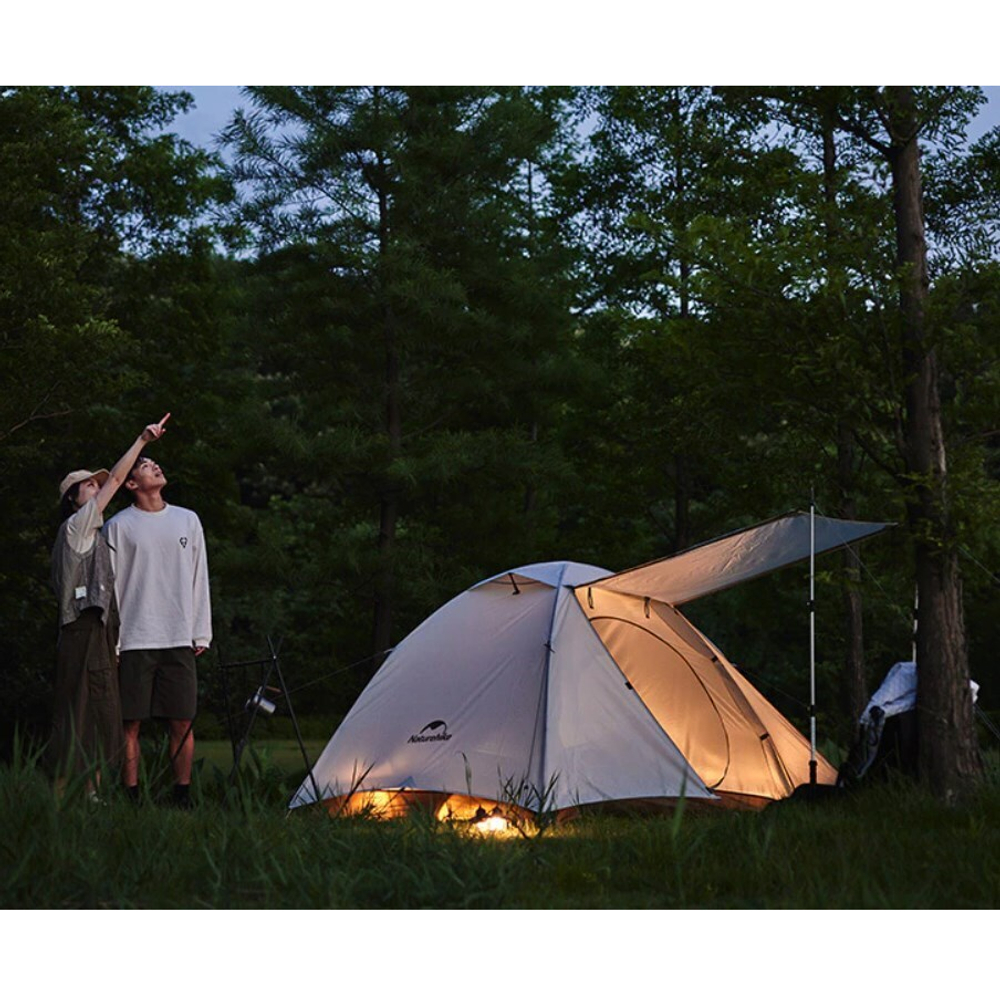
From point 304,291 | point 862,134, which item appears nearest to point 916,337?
point 862,134

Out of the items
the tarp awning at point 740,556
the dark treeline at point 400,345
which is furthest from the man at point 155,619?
the dark treeline at point 400,345

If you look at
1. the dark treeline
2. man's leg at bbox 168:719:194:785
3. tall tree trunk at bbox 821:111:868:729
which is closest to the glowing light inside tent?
man's leg at bbox 168:719:194:785

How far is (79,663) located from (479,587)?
225cm

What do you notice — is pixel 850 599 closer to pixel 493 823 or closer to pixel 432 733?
pixel 432 733

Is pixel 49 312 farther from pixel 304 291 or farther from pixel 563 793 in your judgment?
pixel 563 793

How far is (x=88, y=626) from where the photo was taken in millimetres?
5328

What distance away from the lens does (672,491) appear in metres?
13.0

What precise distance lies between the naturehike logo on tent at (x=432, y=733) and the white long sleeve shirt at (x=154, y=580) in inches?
50.1

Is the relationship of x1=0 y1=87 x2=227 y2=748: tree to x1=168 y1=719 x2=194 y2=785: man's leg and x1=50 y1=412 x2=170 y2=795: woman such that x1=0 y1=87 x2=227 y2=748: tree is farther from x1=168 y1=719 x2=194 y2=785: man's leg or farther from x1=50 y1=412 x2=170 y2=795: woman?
x1=168 y1=719 x2=194 y2=785: man's leg

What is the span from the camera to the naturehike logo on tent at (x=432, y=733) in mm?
6340

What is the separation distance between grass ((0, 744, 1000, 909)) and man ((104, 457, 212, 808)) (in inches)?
33.2

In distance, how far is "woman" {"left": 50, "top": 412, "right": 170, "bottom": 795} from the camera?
17.2 ft

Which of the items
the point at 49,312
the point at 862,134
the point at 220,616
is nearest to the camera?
the point at 862,134
